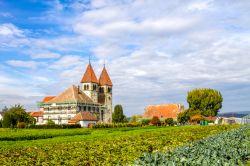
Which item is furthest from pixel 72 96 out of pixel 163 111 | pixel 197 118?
pixel 197 118

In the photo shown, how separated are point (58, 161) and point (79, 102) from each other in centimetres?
9308

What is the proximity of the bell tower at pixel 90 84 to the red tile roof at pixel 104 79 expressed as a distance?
13.6 ft

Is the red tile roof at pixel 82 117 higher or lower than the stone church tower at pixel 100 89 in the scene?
lower

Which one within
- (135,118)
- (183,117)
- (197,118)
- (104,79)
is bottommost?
(197,118)

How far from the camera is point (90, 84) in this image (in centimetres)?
11750

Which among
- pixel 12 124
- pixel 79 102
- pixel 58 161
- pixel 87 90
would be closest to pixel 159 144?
pixel 58 161

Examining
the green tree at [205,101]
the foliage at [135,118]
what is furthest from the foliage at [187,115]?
the foliage at [135,118]

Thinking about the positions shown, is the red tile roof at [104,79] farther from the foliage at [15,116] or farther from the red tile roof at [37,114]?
the foliage at [15,116]

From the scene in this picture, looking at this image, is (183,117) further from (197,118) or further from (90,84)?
(90,84)

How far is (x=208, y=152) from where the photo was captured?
32.1 feet

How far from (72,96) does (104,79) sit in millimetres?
21495

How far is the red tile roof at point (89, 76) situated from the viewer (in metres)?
119

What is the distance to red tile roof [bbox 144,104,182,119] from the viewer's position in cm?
10331

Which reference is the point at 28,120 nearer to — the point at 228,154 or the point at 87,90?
the point at 87,90
